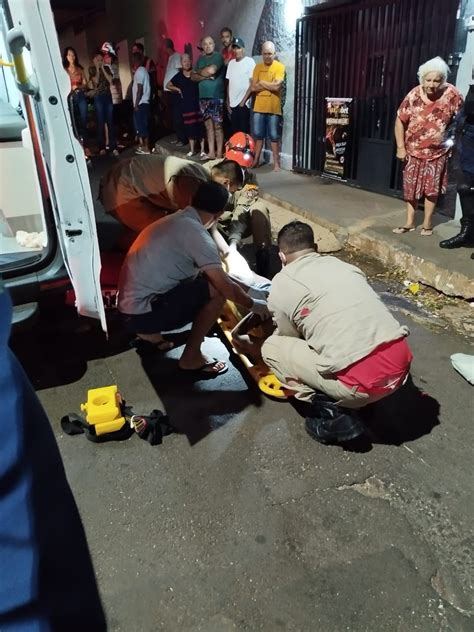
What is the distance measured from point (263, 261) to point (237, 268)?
2.87 ft

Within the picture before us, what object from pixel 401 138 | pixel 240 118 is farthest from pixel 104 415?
pixel 240 118

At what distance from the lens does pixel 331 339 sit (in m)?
2.62

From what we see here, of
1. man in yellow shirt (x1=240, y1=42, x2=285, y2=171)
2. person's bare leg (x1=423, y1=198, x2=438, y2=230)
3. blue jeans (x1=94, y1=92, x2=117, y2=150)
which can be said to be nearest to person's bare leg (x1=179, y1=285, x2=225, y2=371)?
person's bare leg (x1=423, y1=198, x2=438, y2=230)

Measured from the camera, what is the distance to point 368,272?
17.3ft

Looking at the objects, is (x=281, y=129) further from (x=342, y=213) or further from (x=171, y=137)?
(x=171, y=137)

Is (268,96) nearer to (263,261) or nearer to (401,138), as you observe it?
(401,138)

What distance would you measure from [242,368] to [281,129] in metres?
7.06

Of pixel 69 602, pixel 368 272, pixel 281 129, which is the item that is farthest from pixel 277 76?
pixel 69 602

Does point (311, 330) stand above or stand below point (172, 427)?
above

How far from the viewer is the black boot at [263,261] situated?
4.87 meters

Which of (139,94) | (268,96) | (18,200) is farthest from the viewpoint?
(139,94)

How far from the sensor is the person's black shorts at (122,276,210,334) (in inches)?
134

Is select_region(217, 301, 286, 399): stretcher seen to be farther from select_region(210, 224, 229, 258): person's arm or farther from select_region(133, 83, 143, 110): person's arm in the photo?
select_region(133, 83, 143, 110): person's arm

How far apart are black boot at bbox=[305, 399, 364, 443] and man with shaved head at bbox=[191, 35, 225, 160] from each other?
8.48 m
